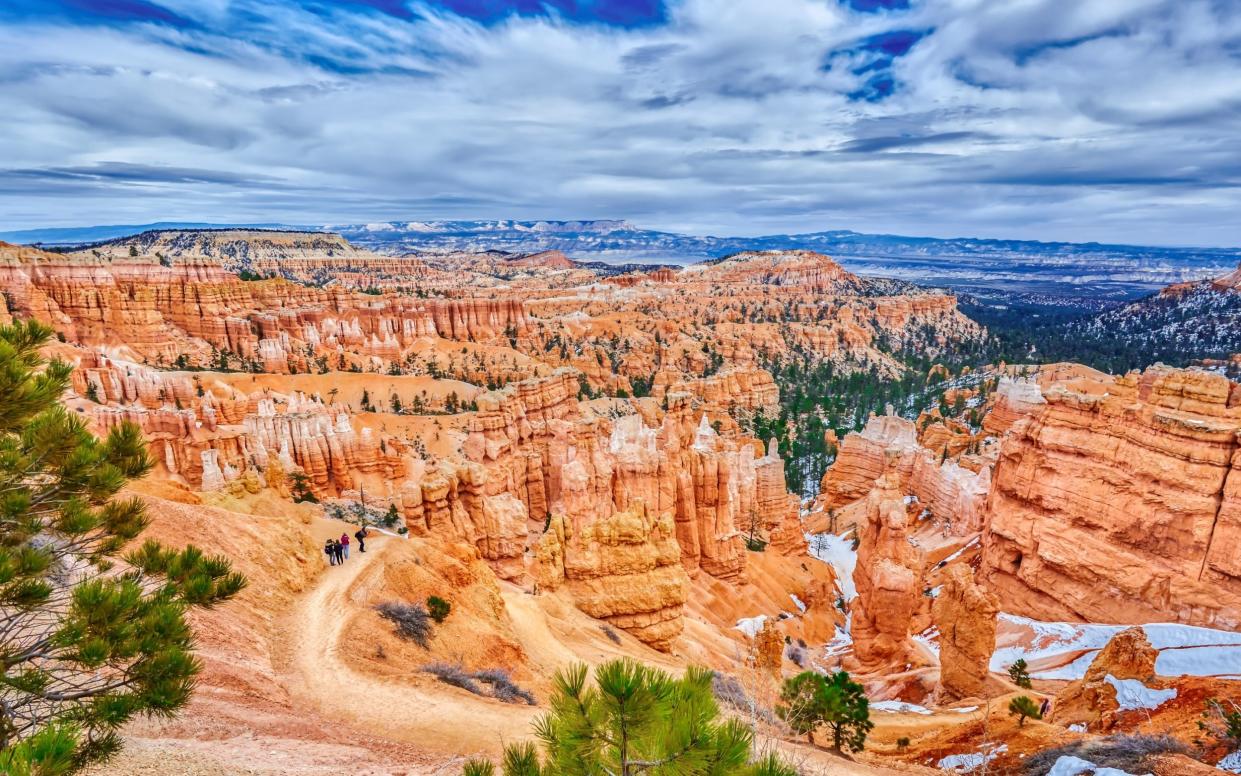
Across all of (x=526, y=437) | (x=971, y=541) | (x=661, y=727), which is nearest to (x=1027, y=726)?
(x=661, y=727)

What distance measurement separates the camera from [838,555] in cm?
4159

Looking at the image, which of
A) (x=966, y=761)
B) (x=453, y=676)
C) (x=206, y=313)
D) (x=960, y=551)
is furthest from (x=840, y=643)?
(x=206, y=313)

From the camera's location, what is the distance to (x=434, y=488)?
2445 cm

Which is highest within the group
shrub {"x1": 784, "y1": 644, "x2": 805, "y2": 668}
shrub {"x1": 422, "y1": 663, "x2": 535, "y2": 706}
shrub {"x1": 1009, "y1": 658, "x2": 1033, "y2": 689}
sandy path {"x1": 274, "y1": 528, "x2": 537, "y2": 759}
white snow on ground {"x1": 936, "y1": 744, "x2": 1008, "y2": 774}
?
sandy path {"x1": 274, "y1": 528, "x2": 537, "y2": 759}

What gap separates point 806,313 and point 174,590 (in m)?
136

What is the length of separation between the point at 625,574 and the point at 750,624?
9.72m

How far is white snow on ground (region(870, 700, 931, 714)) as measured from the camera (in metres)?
19.1

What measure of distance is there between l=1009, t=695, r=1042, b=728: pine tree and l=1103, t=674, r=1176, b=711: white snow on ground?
1.70m

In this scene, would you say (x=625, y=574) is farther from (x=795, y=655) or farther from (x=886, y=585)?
(x=886, y=585)

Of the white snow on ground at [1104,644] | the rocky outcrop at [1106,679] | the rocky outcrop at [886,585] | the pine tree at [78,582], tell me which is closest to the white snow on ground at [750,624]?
the rocky outcrop at [886,585]

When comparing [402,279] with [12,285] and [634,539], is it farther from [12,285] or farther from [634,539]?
[634,539]

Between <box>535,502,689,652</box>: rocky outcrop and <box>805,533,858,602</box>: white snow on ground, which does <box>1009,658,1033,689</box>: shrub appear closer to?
<box>535,502,689,652</box>: rocky outcrop

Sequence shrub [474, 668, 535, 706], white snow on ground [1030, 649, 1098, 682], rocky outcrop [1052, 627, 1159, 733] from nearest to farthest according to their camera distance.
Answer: shrub [474, 668, 535, 706] → rocky outcrop [1052, 627, 1159, 733] → white snow on ground [1030, 649, 1098, 682]

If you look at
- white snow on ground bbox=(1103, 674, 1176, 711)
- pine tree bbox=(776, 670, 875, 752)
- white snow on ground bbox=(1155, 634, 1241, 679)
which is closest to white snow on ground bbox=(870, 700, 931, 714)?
pine tree bbox=(776, 670, 875, 752)
